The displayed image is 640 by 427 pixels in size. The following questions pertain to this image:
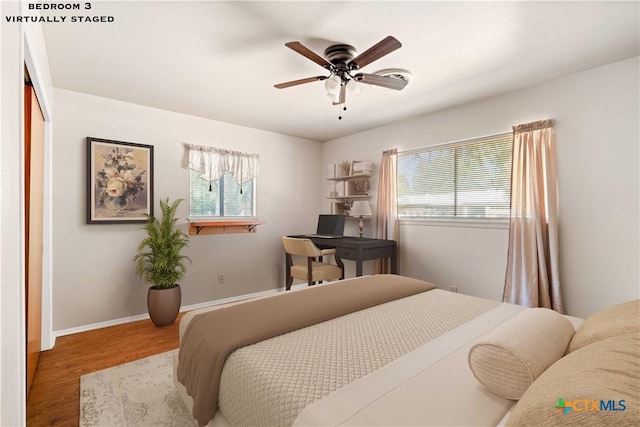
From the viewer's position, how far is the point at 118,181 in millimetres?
3432

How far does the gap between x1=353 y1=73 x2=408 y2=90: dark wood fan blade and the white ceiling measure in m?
0.23

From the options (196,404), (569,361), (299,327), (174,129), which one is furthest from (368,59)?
(174,129)

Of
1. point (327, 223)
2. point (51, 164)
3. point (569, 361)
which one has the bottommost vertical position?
point (569, 361)

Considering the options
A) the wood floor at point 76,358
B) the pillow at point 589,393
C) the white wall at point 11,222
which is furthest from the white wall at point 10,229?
the pillow at point 589,393

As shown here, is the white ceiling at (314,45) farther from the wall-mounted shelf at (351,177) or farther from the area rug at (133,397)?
the area rug at (133,397)

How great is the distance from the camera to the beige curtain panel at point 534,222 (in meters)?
2.88

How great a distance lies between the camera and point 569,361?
0.93 meters

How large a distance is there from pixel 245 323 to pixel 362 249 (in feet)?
7.67

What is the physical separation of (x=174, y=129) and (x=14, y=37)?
2878 millimetres

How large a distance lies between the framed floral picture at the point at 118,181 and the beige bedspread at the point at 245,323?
240 centimetres

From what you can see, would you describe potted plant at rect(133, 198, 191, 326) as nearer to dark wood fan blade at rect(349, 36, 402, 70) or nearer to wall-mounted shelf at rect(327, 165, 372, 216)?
wall-mounted shelf at rect(327, 165, 372, 216)

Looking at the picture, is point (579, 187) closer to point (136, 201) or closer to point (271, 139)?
point (271, 139)

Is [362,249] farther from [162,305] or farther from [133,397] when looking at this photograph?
[133,397]

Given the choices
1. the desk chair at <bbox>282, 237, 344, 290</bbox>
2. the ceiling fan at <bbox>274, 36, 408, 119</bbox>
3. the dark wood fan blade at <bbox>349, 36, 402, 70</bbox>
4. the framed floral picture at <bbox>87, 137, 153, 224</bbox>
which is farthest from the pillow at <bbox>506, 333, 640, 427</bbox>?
the framed floral picture at <bbox>87, 137, 153, 224</bbox>
